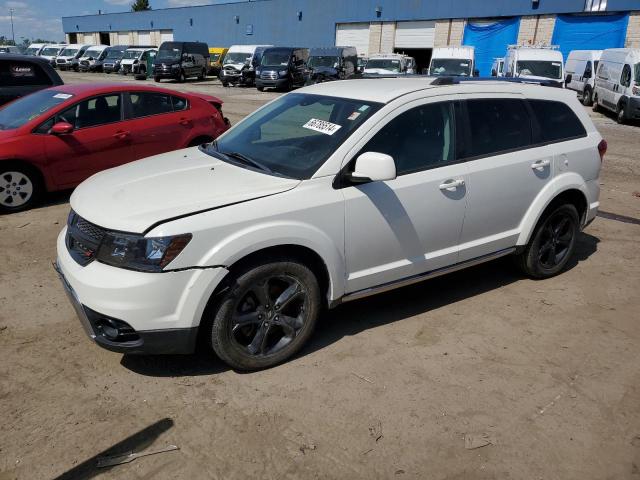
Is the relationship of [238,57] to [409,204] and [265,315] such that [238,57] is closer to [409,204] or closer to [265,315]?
[409,204]

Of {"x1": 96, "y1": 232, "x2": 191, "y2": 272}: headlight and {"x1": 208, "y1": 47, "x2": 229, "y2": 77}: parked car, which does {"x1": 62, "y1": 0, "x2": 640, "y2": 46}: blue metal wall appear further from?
{"x1": 96, "y1": 232, "x2": 191, "y2": 272}: headlight

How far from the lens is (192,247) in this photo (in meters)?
2.93

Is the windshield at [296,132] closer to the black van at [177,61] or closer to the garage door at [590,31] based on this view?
the black van at [177,61]

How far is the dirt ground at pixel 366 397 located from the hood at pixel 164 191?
3.35 ft

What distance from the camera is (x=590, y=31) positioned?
29.4 meters

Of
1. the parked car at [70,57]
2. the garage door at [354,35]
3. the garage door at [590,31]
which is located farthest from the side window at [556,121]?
the parked car at [70,57]

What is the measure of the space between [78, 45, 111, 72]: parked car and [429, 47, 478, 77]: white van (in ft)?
103

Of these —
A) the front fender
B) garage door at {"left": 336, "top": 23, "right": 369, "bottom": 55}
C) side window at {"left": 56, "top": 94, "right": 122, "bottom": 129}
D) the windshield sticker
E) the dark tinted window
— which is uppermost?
garage door at {"left": 336, "top": 23, "right": 369, "bottom": 55}

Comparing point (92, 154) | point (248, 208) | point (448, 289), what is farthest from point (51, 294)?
point (448, 289)

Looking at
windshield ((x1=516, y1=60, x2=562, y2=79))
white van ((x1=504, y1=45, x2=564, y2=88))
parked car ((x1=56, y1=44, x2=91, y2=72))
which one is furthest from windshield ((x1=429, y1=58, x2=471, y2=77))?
parked car ((x1=56, y1=44, x2=91, y2=72))

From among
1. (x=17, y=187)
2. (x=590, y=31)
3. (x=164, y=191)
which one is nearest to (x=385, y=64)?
(x=590, y=31)

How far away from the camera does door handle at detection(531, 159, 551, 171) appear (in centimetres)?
436

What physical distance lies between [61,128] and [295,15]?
4243 cm

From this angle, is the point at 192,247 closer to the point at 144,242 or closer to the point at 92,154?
the point at 144,242
